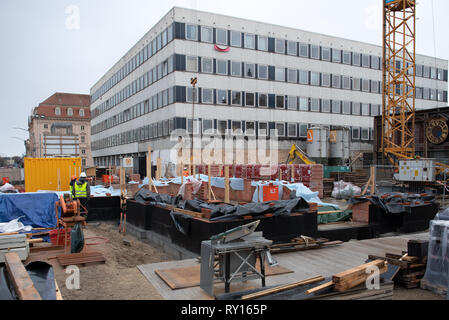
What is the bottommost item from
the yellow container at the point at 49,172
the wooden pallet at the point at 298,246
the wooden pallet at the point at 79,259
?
the wooden pallet at the point at 79,259

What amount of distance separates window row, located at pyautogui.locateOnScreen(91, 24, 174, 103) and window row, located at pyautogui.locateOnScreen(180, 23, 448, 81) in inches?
91.9

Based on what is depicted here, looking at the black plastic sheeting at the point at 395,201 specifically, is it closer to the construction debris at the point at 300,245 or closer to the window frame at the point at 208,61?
the construction debris at the point at 300,245

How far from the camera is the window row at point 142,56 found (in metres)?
40.3

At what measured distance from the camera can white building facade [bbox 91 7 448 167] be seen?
39.6 m

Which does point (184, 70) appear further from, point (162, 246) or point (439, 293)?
point (439, 293)

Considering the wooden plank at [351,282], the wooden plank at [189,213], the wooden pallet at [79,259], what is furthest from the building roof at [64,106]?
the wooden plank at [351,282]

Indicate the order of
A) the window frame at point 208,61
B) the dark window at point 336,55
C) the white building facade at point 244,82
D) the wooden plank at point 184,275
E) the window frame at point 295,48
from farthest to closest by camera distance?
the dark window at point 336,55 < the window frame at point 295,48 < the window frame at point 208,61 < the white building facade at point 244,82 < the wooden plank at point 184,275

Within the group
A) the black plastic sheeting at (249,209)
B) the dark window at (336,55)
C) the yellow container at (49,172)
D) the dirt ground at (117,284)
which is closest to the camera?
the dirt ground at (117,284)

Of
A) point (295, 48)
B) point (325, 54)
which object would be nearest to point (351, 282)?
point (295, 48)

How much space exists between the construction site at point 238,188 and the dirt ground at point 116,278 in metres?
0.05

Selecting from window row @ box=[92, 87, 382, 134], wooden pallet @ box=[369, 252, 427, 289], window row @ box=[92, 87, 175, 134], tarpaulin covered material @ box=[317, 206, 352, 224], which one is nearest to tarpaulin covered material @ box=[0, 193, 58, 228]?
tarpaulin covered material @ box=[317, 206, 352, 224]

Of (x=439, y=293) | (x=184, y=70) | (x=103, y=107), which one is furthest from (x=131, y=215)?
(x=103, y=107)

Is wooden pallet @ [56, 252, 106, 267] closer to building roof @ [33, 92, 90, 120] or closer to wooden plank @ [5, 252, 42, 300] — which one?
wooden plank @ [5, 252, 42, 300]

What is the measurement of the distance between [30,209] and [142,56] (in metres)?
35.3
